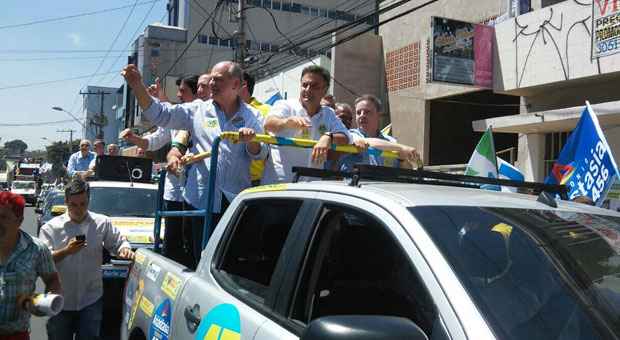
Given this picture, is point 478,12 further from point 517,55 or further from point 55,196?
point 55,196

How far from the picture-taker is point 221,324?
254 cm

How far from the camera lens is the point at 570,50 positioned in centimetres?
1220

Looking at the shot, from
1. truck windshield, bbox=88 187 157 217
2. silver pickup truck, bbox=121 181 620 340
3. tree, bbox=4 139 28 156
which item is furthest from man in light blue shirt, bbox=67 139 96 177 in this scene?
tree, bbox=4 139 28 156

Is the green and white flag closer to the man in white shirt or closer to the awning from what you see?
the man in white shirt

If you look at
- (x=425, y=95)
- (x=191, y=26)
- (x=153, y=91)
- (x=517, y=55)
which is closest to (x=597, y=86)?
(x=517, y=55)

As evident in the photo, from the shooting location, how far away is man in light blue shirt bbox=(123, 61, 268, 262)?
3908mm

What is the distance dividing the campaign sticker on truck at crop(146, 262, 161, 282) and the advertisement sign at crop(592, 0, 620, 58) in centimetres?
1015

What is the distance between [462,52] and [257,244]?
512 inches

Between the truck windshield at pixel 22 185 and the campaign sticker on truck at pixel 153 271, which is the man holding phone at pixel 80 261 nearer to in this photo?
the campaign sticker on truck at pixel 153 271

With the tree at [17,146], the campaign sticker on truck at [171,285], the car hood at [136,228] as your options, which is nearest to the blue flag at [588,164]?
the campaign sticker on truck at [171,285]

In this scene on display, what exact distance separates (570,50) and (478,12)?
5729 mm

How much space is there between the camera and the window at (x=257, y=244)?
8.56 ft

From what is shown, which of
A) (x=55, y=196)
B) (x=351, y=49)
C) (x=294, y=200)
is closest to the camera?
(x=294, y=200)

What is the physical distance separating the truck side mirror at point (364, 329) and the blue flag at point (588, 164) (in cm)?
298
